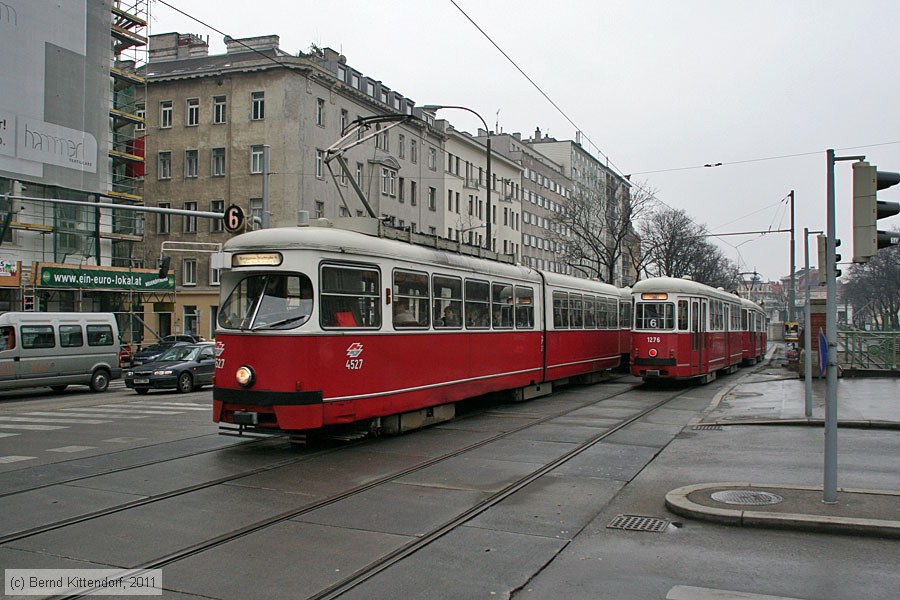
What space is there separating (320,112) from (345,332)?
37313 mm

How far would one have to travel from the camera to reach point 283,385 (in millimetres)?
10586

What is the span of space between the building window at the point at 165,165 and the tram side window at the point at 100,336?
2475 centimetres

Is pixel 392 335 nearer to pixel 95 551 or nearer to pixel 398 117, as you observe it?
pixel 398 117

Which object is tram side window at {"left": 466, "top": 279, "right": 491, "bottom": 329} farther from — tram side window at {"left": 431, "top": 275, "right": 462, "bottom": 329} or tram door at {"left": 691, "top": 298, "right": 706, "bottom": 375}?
tram door at {"left": 691, "top": 298, "right": 706, "bottom": 375}

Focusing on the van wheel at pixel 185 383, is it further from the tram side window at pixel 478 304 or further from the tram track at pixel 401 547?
the tram track at pixel 401 547

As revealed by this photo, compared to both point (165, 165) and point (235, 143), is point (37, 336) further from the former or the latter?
point (165, 165)

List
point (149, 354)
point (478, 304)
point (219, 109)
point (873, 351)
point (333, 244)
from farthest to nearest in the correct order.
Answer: point (219, 109)
point (149, 354)
point (873, 351)
point (478, 304)
point (333, 244)

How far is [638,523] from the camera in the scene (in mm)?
7508

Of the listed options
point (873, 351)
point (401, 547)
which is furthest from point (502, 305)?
point (873, 351)

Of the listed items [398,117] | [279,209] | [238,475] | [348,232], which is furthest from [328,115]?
[238,475]

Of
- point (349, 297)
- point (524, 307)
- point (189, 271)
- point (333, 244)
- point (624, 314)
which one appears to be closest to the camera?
point (333, 244)

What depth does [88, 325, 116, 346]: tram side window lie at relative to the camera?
2508 centimetres

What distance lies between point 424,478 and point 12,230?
30917 millimetres

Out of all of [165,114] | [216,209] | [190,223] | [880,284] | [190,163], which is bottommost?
[880,284]
